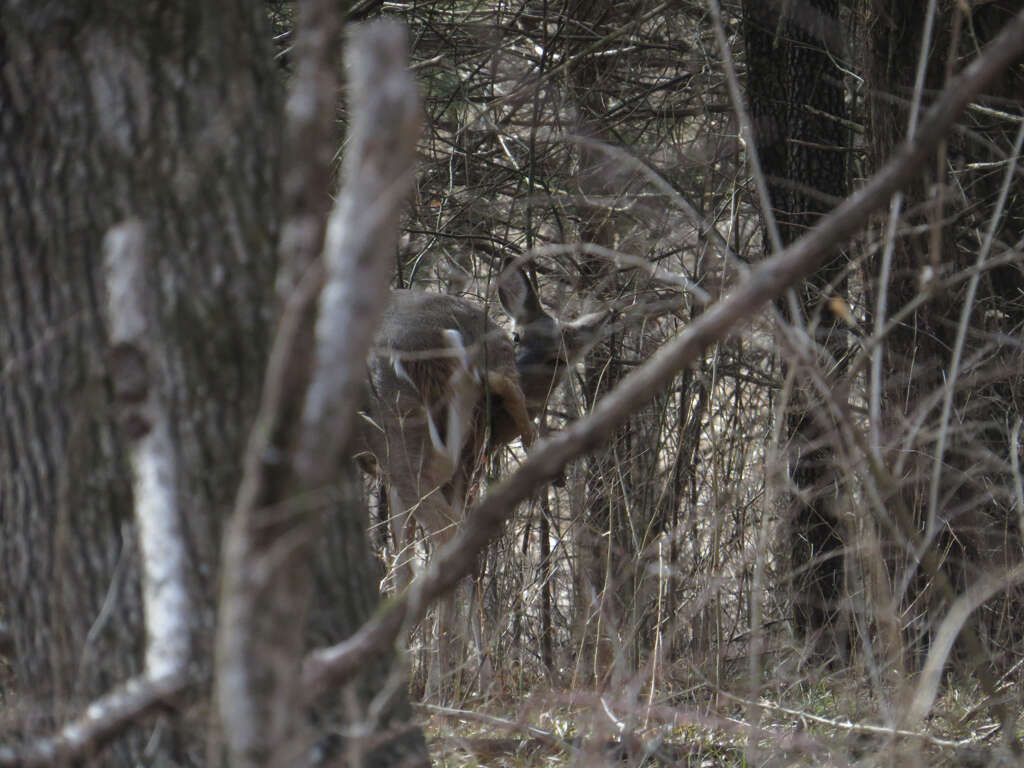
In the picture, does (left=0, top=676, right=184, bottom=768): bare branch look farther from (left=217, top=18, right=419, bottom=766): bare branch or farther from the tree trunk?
the tree trunk

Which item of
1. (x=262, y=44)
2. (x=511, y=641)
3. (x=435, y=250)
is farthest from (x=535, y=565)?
(x=262, y=44)

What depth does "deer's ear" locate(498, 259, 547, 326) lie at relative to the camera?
7.79 meters

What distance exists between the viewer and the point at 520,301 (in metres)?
7.92

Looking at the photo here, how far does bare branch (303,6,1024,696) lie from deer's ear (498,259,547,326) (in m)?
6.09

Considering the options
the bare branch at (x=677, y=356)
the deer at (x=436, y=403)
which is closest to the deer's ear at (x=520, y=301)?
the deer at (x=436, y=403)

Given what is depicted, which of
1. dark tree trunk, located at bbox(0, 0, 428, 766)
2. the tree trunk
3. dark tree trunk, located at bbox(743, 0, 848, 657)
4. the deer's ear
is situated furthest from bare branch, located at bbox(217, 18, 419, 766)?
the deer's ear

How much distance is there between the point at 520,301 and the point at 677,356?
6349mm

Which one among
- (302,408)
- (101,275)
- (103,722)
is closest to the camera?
(302,408)

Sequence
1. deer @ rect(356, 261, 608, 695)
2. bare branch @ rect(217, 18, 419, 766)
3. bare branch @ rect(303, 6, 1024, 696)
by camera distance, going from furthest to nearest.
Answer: deer @ rect(356, 261, 608, 695)
bare branch @ rect(303, 6, 1024, 696)
bare branch @ rect(217, 18, 419, 766)

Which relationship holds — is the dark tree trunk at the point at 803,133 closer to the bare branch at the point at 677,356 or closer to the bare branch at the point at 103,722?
the bare branch at the point at 677,356

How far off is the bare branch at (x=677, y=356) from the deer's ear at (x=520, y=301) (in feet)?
20.0

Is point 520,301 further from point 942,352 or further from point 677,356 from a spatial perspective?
point 677,356

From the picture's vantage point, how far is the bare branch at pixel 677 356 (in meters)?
1.51

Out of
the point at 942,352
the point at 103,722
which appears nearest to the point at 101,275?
the point at 103,722
